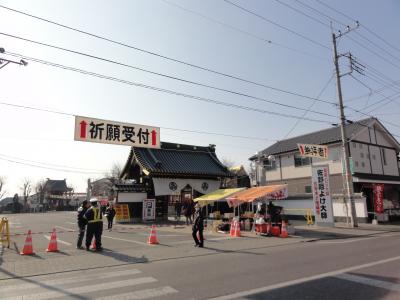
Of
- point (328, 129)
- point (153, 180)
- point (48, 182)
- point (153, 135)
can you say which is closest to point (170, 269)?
point (153, 135)

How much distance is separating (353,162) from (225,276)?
24.5 m

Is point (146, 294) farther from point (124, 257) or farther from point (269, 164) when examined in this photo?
point (269, 164)

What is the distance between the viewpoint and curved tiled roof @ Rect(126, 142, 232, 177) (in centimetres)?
2964

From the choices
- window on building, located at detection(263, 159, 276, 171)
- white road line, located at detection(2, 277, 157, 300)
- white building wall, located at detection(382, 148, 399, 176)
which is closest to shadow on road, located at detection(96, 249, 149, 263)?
white road line, located at detection(2, 277, 157, 300)

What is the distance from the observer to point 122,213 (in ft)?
90.7

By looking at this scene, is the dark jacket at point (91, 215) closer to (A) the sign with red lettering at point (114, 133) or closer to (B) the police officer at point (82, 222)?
(B) the police officer at point (82, 222)

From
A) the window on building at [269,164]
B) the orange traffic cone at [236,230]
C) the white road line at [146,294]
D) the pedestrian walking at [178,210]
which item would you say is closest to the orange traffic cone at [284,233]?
the orange traffic cone at [236,230]

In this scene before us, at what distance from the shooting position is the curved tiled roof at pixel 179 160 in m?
29.6

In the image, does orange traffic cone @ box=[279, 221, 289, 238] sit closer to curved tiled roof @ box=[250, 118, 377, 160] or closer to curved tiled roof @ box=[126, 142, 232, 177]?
curved tiled roof @ box=[126, 142, 232, 177]

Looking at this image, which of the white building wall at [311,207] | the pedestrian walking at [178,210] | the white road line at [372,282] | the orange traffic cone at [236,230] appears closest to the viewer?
the white road line at [372,282]

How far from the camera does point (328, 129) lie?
109 feet

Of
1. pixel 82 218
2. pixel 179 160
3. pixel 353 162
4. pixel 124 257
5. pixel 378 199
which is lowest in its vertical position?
pixel 124 257

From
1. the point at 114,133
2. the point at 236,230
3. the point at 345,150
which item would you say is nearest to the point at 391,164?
the point at 345,150

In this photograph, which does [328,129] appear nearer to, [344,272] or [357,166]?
[357,166]
